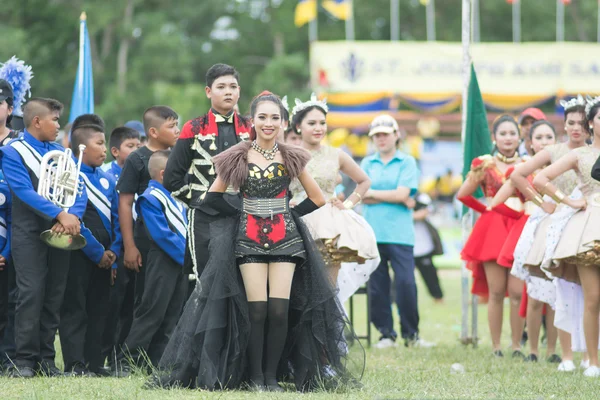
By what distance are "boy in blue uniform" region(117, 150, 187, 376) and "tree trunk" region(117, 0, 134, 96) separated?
28553mm

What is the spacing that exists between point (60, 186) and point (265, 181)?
156 centimetres

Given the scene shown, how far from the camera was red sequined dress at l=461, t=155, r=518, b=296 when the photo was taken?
9.80 m

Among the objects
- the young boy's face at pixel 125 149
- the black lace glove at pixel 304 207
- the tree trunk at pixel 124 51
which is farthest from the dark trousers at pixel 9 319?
the tree trunk at pixel 124 51

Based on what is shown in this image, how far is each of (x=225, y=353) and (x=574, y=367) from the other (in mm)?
3278

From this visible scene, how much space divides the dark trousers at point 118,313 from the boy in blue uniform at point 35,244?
0.78 m

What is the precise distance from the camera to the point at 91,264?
26.3 feet

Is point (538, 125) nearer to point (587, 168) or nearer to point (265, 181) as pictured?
point (587, 168)

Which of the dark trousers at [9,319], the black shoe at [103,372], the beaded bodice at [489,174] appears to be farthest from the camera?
the beaded bodice at [489,174]

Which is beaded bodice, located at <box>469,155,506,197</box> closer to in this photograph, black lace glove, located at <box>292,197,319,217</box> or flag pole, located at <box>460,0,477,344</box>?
flag pole, located at <box>460,0,477,344</box>

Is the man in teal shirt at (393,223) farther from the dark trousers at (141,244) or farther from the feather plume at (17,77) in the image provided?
the feather plume at (17,77)

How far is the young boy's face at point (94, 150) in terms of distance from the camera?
8.18m

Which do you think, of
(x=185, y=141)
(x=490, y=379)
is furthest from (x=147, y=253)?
(x=490, y=379)

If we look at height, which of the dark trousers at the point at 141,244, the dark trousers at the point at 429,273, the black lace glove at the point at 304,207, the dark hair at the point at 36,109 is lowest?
the dark trousers at the point at 429,273

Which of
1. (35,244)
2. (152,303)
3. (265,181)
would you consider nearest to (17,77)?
(35,244)
